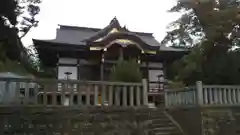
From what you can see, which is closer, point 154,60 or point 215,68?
point 215,68

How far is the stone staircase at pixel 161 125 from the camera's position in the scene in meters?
8.68

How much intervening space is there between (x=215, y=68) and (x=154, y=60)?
460 centimetres

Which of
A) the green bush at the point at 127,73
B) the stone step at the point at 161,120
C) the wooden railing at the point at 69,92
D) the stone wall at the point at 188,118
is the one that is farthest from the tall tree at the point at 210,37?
the wooden railing at the point at 69,92

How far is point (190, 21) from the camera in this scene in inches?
579

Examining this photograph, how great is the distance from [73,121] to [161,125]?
336cm

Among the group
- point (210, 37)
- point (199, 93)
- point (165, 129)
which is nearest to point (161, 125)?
point (165, 129)

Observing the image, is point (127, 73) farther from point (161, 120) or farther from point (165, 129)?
point (165, 129)

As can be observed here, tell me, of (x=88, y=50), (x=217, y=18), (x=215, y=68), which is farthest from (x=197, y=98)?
(x=88, y=50)

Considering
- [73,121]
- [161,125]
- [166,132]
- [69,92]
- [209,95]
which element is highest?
[69,92]

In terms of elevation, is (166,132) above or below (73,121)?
below

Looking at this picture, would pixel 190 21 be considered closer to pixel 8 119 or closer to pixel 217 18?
pixel 217 18

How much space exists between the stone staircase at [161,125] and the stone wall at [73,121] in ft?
1.62

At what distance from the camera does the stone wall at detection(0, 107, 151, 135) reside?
6.79m

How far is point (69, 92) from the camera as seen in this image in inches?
295
